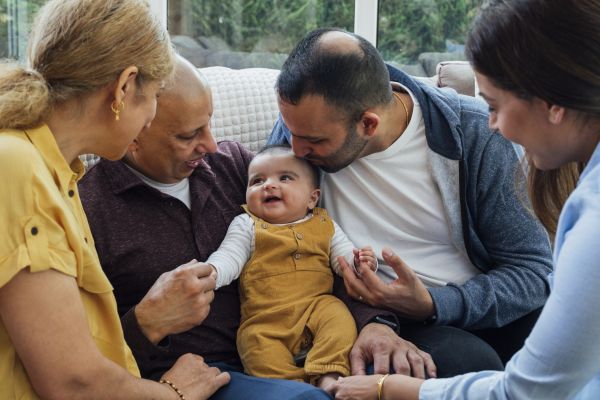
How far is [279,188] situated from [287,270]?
19cm

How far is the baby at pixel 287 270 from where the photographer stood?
182cm

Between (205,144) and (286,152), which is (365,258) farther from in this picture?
(205,144)

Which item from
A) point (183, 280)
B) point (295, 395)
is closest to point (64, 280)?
point (183, 280)

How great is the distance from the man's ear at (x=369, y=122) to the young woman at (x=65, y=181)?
576 mm

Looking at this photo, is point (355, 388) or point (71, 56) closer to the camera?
point (71, 56)

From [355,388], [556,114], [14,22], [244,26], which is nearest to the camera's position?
[556,114]

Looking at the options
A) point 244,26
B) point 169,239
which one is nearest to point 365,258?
point 169,239

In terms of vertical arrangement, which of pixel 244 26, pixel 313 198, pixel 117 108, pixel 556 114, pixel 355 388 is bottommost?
pixel 244 26

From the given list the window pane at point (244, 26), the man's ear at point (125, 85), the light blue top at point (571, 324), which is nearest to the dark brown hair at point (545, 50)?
the light blue top at point (571, 324)

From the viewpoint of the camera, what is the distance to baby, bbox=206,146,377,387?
5.98 feet

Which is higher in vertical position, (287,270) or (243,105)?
(243,105)

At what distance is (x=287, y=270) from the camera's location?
6.31ft

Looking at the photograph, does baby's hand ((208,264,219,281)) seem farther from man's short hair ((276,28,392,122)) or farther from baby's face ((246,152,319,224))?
man's short hair ((276,28,392,122))

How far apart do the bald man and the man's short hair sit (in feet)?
0.72
